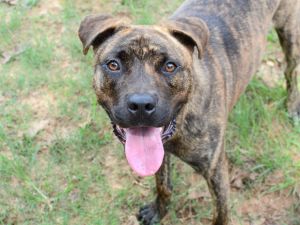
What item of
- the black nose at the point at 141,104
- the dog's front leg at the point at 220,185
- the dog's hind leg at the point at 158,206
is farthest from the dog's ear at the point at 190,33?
the dog's hind leg at the point at 158,206

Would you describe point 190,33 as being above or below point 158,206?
above

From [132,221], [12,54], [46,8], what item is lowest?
[132,221]

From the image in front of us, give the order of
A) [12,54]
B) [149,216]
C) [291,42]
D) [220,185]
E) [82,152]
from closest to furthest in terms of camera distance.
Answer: [220,185], [149,216], [291,42], [82,152], [12,54]

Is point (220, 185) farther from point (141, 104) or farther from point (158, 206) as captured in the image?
point (141, 104)

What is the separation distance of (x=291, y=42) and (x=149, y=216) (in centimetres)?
181

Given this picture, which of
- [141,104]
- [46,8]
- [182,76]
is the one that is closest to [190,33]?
Result: [182,76]

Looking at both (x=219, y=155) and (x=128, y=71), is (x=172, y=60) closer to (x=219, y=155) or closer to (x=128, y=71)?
(x=128, y=71)

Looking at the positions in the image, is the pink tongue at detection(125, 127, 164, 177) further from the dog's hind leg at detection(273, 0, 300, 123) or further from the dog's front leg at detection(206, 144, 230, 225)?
the dog's hind leg at detection(273, 0, 300, 123)

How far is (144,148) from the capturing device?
2975mm

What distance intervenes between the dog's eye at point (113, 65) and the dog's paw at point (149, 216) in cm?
146

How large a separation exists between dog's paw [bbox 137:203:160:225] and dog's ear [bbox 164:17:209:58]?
1.40m

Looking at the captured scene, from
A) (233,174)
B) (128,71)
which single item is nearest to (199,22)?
(128,71)

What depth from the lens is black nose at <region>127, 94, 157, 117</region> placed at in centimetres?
273

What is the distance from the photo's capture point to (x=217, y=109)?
3379 mm
